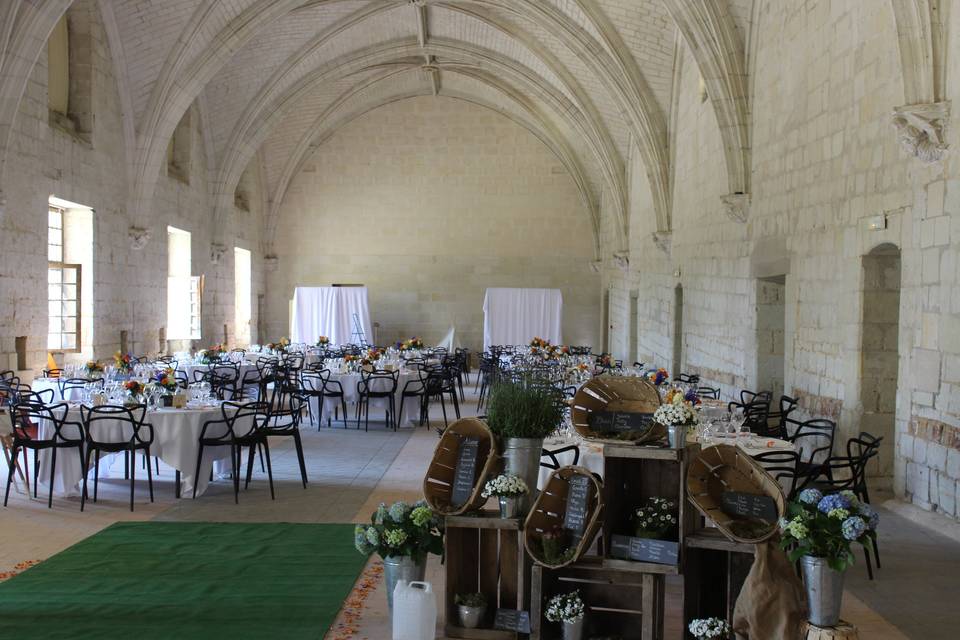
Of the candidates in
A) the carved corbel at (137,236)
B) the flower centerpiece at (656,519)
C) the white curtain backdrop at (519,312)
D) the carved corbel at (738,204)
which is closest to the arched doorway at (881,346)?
the carved corbel at (738,204)

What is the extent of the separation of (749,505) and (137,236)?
481 inches

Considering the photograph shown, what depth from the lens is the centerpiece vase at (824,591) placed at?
3.44 m

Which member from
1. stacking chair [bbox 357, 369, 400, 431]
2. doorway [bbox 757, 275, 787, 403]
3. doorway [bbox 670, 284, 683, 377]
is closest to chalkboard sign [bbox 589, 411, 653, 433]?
doorway [bbox 757, 275, 787, 403]

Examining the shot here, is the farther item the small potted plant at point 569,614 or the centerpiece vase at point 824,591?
the small potted plant at point 569,614

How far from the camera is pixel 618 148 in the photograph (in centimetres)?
1791

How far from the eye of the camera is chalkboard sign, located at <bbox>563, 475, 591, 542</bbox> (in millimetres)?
3877

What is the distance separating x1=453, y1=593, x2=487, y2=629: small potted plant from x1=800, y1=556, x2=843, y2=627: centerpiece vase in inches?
56.8

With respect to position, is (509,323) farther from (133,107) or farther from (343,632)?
(343,632)

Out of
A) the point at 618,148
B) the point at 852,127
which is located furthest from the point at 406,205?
the point at 852,127

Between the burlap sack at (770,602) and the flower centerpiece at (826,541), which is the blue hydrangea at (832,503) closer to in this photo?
the flower centerpiece at (826,541)

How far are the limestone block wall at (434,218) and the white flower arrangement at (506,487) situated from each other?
1797 centimetres

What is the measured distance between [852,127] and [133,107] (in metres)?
10.7

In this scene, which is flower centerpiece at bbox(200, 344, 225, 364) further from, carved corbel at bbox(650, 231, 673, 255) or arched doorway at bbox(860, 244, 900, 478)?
arched doorway at bbox(860, 244, 900, 478)

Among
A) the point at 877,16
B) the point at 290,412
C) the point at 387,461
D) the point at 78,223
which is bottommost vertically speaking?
the point at 387,461
